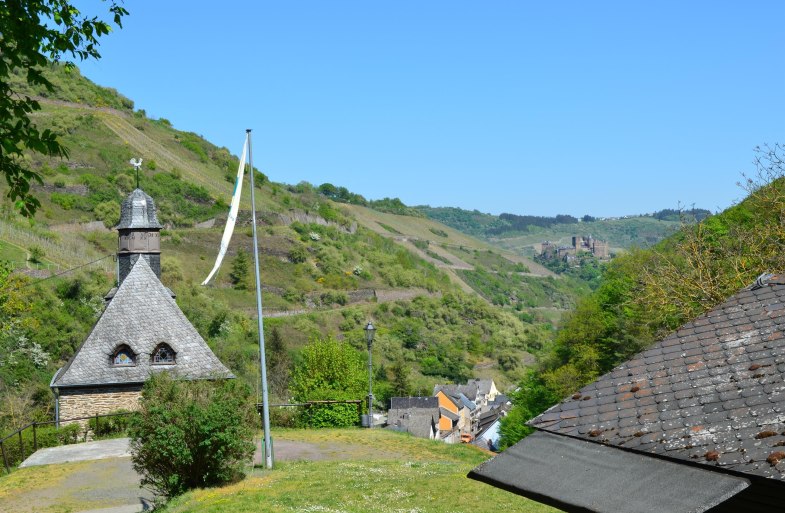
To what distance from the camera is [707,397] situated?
Result: 19.1ft

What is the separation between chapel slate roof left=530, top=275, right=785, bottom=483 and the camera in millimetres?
5203

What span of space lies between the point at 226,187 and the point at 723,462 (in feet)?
330

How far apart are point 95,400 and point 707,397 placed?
2593 centimetres

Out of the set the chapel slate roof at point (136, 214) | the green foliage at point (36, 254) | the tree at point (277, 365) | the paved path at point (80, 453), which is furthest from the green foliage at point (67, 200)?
the paved path at point (80, 453)

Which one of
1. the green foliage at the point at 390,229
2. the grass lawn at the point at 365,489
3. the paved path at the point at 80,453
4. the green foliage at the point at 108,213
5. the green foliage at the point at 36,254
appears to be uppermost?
the green foliage at the point at 390,229

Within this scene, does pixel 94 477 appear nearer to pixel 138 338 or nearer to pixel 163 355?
pixel 163 355

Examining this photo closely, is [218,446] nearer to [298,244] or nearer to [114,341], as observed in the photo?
[114,341]

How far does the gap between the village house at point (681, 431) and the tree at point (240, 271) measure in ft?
234

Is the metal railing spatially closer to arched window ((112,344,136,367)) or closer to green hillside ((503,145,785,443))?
arched window ((112,344,136,367))

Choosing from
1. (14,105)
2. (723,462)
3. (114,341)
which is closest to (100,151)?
(114,341)

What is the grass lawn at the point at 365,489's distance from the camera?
14516mm

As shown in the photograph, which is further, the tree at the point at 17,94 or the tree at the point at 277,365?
the tree at the point at 277,365

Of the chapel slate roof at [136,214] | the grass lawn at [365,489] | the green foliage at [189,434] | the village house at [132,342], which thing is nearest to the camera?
the grass lawn at [365,489]

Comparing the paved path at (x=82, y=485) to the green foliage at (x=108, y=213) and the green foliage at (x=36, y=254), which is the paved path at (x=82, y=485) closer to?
the green foliage at (x=36, y=254)
